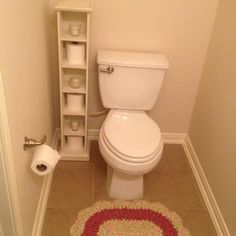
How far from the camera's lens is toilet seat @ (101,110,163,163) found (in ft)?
4.52

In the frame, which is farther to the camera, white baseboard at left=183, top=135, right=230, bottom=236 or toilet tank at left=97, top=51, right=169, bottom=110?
toilet tank at left=97, top=51, right=169, bottom=110

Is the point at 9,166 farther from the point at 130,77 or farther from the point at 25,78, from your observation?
the point at 130,77

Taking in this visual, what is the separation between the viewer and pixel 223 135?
1.50 meters

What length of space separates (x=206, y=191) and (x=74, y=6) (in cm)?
138

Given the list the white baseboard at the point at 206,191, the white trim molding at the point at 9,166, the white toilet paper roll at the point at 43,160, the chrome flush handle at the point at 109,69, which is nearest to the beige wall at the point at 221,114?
the white baseboard at the point at 206,191

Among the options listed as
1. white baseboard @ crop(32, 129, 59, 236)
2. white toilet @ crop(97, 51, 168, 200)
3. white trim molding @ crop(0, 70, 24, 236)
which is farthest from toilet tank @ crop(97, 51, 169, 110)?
white trim molding @ crop(0, 70, 24, 236)

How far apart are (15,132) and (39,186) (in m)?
0.59

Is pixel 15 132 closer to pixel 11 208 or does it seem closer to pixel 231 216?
pixel 11 208

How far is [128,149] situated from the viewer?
4.57 ft

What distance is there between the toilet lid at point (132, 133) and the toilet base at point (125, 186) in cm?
23

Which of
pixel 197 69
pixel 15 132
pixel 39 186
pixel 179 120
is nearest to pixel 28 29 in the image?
pixel 15 132

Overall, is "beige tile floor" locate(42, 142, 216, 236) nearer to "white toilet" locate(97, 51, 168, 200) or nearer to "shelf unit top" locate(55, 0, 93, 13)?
"white toilet" locate(97, 51, 168, 200)

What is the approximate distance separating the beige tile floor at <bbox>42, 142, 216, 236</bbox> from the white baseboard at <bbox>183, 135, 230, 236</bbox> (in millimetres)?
32

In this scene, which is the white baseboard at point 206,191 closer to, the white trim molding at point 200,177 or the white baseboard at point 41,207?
the white trim molding at point 200,177
